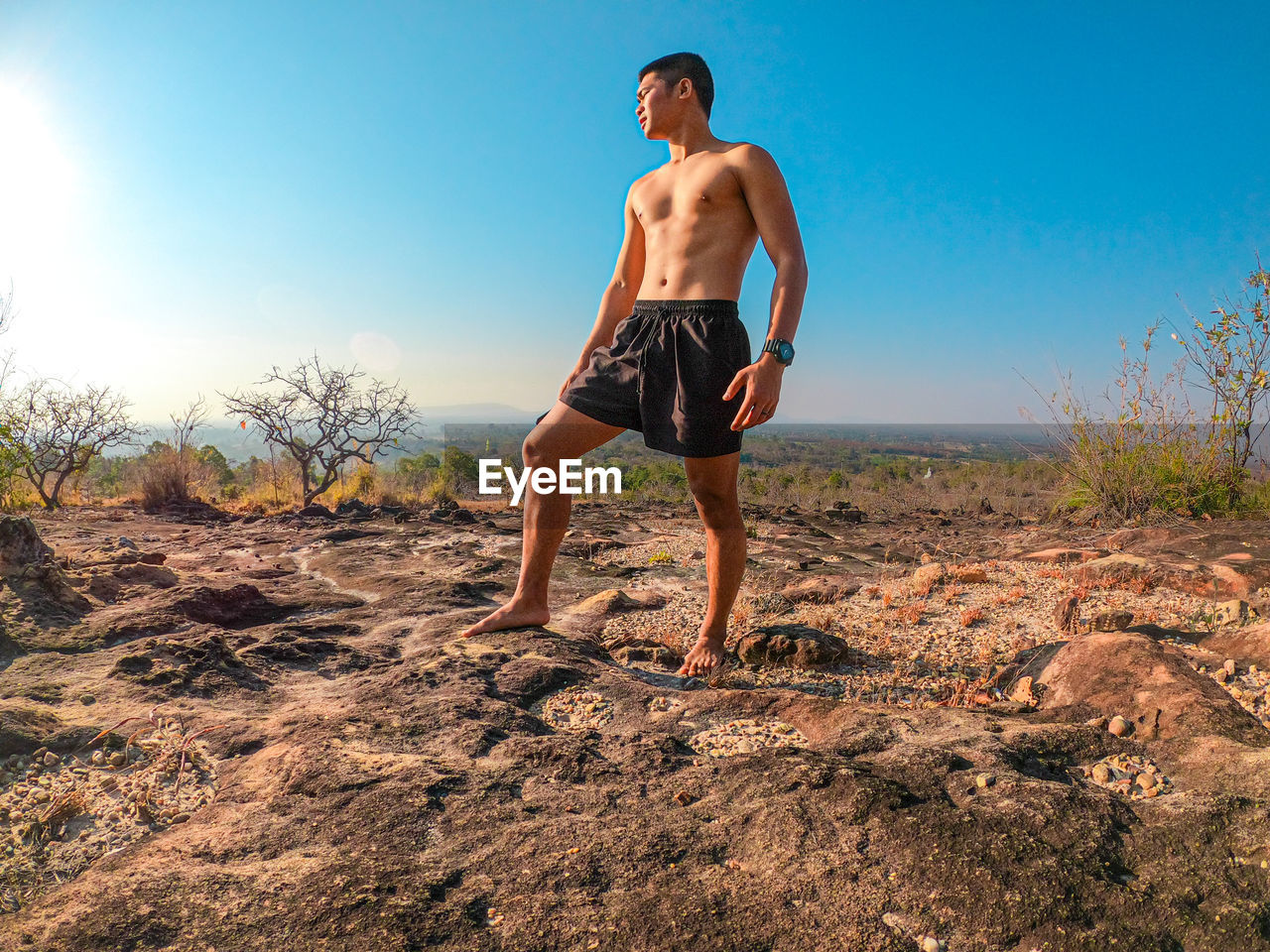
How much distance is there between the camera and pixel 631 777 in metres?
1.54

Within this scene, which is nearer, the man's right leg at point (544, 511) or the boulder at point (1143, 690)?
the boulder at point (1143, 690)

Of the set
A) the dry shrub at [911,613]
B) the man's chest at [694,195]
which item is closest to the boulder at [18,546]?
the man's chest at [694,195]

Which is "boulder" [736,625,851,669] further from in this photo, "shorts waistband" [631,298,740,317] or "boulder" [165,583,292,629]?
"boulder" [165,583,292,629]

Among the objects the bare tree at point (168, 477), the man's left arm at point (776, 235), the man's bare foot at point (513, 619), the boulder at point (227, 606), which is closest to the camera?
the man's left arm at point (776, 235)

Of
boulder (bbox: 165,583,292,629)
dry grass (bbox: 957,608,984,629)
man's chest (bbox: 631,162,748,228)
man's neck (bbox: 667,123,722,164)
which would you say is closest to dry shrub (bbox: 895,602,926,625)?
dry grass (bbox: 957,608,984,629)

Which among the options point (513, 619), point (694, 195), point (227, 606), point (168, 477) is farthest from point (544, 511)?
point (168, 477)

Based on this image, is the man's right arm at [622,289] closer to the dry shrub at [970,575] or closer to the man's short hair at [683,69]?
the man's short hair at [683,69]

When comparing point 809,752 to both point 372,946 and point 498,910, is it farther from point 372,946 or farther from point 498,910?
point 372,946

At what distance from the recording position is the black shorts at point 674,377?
2.24 m

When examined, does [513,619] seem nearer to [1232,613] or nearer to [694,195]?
[694,195]

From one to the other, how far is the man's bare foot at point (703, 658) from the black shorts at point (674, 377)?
2.29 ft

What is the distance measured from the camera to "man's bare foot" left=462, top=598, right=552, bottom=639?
264cm

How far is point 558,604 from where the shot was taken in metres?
3.68

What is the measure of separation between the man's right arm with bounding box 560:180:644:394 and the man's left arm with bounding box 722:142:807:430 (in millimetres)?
543
